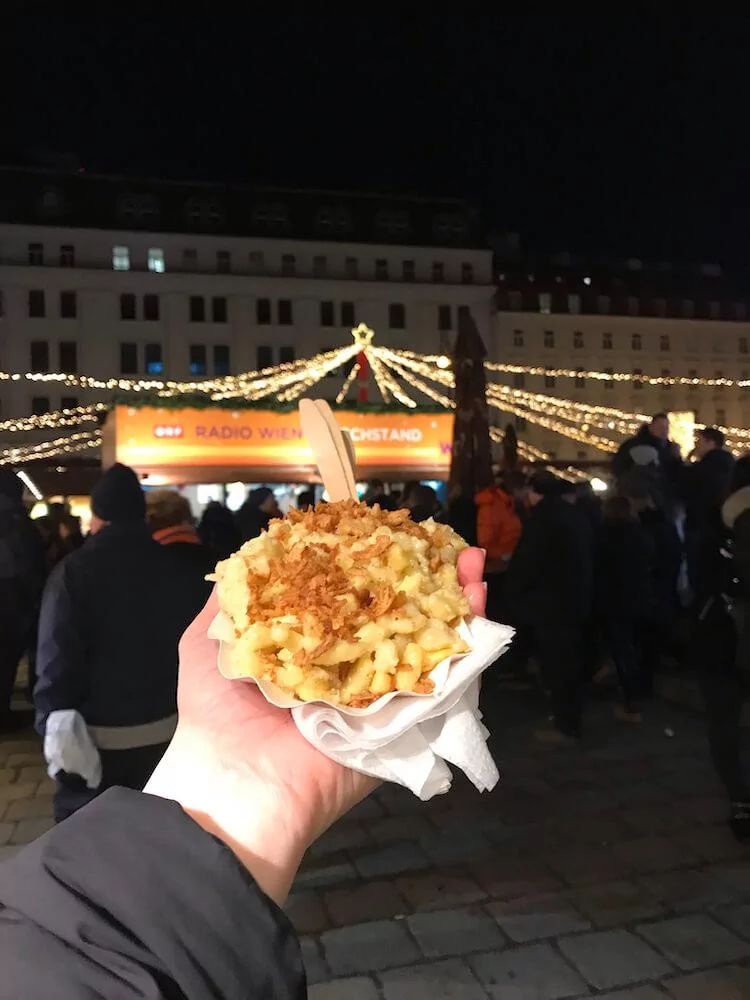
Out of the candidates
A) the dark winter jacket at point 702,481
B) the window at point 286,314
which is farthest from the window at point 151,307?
the dark winter jacket at point 702,481

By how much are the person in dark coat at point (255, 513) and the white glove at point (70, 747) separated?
5607 millimetres

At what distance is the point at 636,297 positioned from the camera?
52.4 metres

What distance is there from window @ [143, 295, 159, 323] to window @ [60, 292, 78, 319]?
3.43 meters

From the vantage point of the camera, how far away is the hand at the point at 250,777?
3.95 feet

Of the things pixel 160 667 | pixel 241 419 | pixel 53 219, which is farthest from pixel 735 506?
pixel 53 219

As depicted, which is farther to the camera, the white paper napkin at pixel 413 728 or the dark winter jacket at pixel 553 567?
the dark winter jacket at pixel 553 567

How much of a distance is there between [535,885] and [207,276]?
41.3 meters

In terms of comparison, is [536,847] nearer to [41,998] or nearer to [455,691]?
[455,691]

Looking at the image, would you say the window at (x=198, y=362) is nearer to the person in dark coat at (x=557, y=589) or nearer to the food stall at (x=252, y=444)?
the food stall at (x=252, y=444)

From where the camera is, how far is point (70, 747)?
10.0ft

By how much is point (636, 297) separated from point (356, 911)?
54147mm

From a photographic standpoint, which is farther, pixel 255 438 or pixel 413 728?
pixel 255 438

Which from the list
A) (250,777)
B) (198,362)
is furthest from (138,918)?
(198,362)

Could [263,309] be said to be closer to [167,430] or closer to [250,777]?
[167,430]
